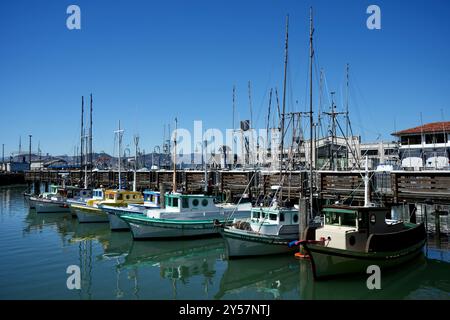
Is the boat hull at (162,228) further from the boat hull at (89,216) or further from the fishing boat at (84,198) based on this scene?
the fishing boat at (84,198)

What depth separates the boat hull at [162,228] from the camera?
2500 cm

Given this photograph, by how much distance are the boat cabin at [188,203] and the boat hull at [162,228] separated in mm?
1687

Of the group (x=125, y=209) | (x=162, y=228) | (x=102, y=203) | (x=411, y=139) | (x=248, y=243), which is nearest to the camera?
(x=248, y=243)

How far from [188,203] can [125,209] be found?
7159mm

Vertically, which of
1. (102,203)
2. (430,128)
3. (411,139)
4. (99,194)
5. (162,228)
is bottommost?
(162,228)

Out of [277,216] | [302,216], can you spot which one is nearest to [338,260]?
[302,216]

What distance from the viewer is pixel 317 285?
15.6 m

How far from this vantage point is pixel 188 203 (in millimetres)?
27078

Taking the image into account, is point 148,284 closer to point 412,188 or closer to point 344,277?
point 344,277

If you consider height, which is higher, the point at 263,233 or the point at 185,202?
the point at 185,202

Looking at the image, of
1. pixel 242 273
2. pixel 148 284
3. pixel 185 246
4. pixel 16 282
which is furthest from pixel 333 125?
pixel 16 282

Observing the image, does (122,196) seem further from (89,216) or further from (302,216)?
(302,216)

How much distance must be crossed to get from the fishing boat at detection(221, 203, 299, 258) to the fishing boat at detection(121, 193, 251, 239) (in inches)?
119

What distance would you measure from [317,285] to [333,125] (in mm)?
30527
